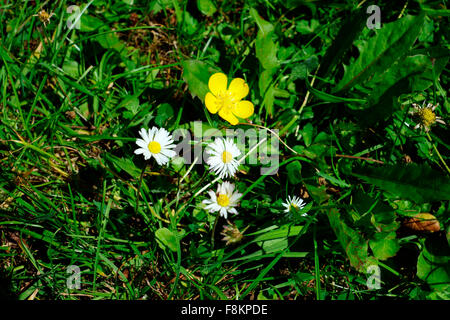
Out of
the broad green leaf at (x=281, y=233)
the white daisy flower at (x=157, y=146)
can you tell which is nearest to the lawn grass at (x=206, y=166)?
the broad green leaf at (x=281, y=233)

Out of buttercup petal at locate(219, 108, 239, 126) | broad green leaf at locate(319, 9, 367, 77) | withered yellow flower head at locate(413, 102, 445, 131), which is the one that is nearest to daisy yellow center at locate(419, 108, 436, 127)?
withered yellow flower head at locate(413, 102, 445, 131)

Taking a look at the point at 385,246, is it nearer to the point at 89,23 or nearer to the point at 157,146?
the point at 157,146

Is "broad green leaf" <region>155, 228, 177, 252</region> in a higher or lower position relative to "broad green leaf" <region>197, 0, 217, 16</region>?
lower

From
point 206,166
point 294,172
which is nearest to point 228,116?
point 206,166

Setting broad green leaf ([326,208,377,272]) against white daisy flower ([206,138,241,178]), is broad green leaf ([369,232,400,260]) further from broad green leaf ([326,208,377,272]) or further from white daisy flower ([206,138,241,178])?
white daisy flower ([206,138,241,178])

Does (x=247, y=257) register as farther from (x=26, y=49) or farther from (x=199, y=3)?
(x=26, y=49)

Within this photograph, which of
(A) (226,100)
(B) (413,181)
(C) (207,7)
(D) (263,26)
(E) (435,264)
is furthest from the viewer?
(C) (207,7)
